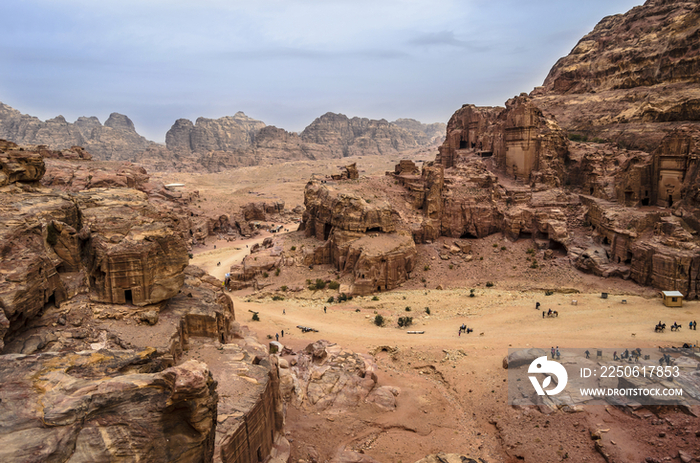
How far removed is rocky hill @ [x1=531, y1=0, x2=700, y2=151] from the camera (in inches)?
1728

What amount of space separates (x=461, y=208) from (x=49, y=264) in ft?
107

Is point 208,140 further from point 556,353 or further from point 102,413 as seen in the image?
point 102,413

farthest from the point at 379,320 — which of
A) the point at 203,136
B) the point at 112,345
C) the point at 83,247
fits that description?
the point at 203,136

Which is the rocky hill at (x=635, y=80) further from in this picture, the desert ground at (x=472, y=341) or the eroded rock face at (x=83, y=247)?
the eroded rock face at (x=83, y=247)

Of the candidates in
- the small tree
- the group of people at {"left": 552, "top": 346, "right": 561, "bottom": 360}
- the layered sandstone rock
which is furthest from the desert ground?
the layered sandstone rock

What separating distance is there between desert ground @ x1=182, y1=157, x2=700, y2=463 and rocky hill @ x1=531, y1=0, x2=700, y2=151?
72.9ft

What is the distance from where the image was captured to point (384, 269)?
102 ft

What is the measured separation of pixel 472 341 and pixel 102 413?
19.4 metres

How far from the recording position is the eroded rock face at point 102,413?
233 inches

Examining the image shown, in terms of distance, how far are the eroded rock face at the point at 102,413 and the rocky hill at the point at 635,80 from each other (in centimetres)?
4470

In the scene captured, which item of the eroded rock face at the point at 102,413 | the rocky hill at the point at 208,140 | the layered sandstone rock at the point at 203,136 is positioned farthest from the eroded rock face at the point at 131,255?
the layered sandstone rock at the point at 203,136

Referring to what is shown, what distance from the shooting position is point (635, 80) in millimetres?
54219

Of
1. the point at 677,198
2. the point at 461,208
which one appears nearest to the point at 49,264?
the point at 461,208

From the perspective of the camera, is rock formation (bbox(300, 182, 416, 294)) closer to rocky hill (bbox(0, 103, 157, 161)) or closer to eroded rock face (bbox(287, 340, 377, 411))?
eroded rock face (bbox(287, 340, 377, 411))
